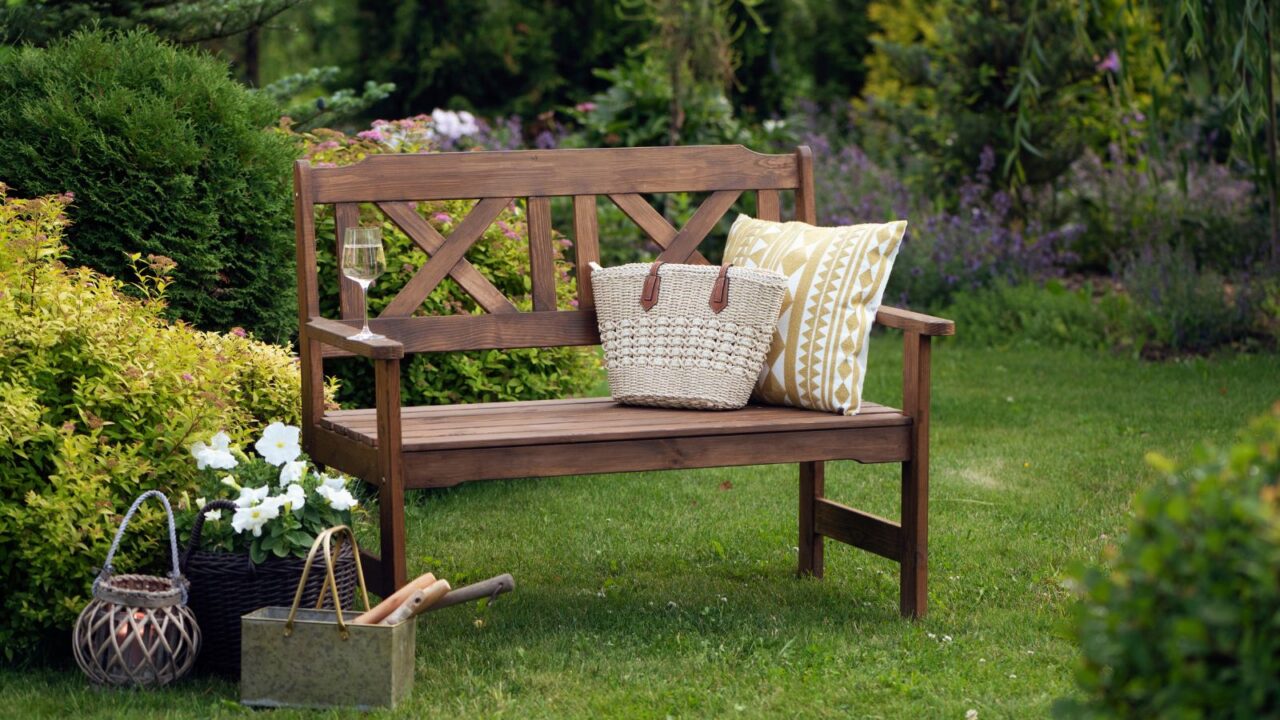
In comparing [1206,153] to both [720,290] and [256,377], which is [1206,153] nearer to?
Result: [720,290]

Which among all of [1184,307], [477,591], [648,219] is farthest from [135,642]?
[1184,307]

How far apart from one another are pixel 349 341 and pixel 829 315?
3.85ft

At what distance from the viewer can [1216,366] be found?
681cm

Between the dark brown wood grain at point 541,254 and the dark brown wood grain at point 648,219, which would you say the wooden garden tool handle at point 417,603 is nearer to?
the dark brown wood grain at point 541,254

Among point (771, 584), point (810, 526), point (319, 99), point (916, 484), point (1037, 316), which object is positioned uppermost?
point (319, 99)

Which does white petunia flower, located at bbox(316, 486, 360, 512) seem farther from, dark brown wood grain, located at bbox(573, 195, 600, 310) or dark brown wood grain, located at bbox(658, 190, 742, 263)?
dark brown wood grain, located at bbox(658, 190, 742, 263)

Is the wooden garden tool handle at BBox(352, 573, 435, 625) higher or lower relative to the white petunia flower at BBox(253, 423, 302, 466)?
lower

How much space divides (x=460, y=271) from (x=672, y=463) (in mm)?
879

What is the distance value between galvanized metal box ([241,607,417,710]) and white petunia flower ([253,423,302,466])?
0.46 metres

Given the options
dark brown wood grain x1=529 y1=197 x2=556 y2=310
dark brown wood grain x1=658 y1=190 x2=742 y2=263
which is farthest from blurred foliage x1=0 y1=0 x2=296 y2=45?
dark brown wood grain x1=658 y1=190 x2=742 y2=263

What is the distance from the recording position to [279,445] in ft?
11.0

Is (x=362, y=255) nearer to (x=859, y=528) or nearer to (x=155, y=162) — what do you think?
(x=155, y=162)

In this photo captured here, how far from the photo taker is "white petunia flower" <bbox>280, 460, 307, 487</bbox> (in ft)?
10.7

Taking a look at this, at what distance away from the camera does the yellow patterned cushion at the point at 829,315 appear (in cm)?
363
